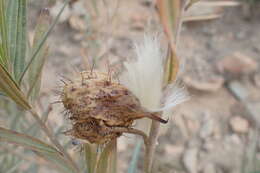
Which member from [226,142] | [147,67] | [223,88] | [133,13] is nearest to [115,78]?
[147,67]

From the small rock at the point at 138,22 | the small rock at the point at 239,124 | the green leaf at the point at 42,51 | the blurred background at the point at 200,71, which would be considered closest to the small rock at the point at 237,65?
the blurred background at the point at 200,71

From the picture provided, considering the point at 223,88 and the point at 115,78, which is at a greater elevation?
the point at 115,78

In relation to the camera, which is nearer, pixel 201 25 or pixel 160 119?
pixel 160 119

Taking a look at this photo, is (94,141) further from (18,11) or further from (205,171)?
(205,171)

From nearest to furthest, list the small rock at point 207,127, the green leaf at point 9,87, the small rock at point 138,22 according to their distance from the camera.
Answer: the green leaf at point 9,87 → the small rock at point 207,127 → the small rock at point 138,22

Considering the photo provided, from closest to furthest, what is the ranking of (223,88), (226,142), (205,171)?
(205,171) → (226,142) → (223,88)

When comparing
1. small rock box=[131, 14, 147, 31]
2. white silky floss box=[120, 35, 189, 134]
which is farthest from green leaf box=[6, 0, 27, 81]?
small rock box=[131, 14, 147, 31]

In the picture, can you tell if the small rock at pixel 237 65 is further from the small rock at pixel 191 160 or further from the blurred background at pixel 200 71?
the small rock at pixel 191 160
